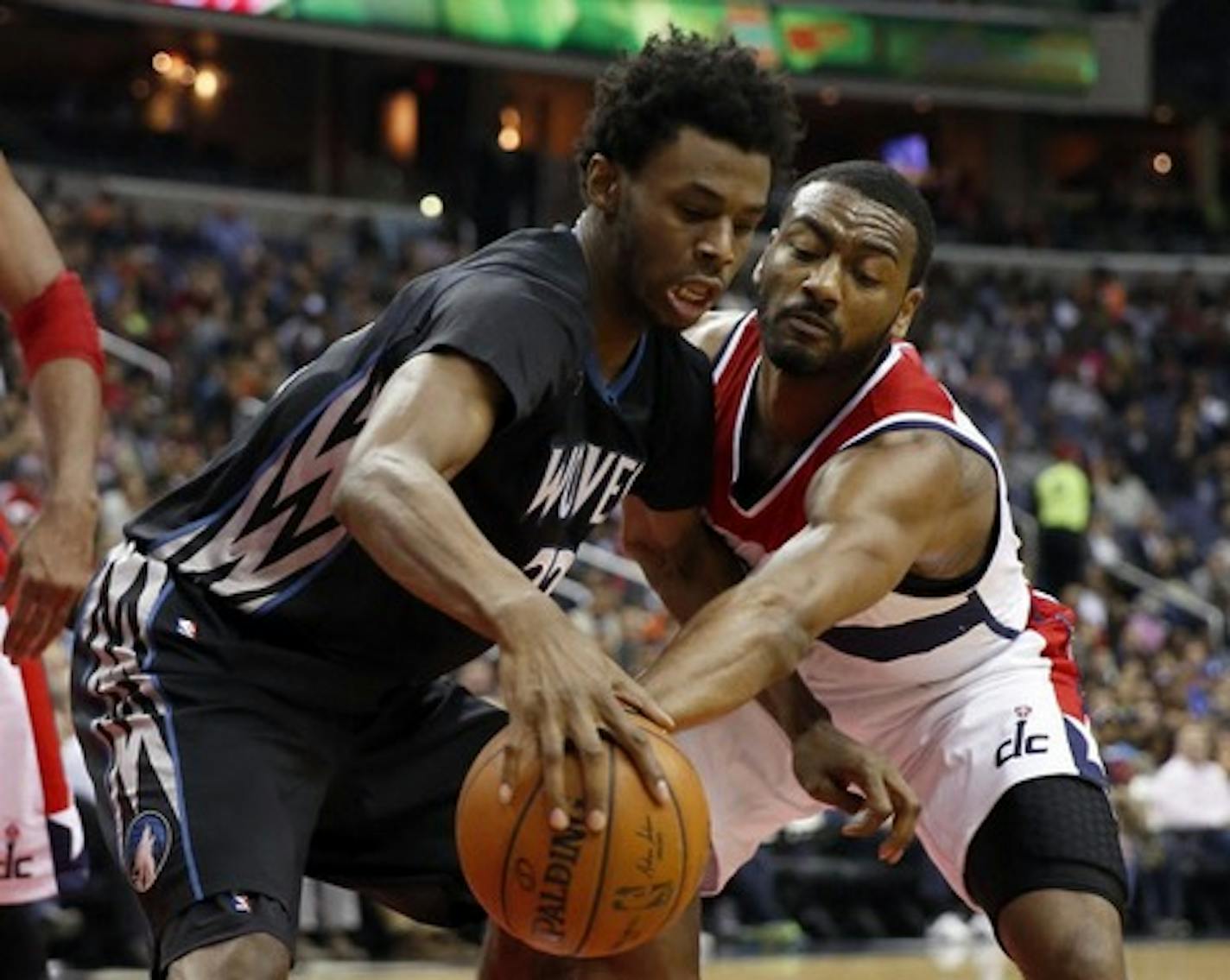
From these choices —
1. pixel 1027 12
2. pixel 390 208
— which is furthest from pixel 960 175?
pixel 390 208

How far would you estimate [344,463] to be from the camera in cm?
415

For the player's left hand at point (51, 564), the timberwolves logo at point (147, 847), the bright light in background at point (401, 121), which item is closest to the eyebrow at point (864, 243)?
the player's left hand at point (51, 564)

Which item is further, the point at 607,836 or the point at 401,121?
the point at 401,121

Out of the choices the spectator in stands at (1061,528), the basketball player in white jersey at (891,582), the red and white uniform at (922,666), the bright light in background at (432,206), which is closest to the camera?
the basketball player in white jersey at (891,582)

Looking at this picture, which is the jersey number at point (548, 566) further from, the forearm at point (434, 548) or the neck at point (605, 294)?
the forearm at point (434, 548)

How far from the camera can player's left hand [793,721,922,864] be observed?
443 centimetres

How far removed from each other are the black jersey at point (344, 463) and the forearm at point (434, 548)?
1.67 feet

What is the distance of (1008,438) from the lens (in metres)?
20.9

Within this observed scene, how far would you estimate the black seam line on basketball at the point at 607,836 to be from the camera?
3424 mm

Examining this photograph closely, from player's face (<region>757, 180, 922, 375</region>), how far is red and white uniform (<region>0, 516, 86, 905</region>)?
1.51m

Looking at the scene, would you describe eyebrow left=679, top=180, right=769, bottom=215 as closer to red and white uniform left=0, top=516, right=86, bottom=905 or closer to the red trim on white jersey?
the red trim on white jersey

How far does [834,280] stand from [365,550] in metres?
1.26

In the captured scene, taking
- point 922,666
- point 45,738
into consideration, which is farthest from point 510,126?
point 45,738

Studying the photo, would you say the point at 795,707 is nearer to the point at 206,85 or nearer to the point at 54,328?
the point at 54,328
